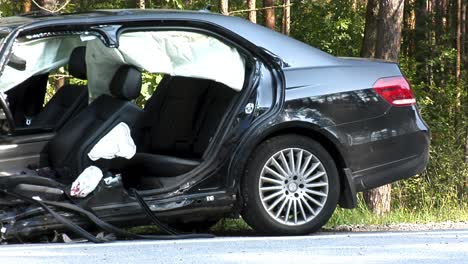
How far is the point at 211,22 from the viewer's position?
6.12 m

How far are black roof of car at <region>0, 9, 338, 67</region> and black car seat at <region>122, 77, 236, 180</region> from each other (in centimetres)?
54

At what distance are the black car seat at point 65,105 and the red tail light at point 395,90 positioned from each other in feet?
8.16

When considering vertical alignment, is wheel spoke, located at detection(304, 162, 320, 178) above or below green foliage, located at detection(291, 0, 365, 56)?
above

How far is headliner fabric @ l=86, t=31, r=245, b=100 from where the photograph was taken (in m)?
Result: 6.11

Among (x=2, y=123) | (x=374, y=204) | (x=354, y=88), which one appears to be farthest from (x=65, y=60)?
(x=374, y=204)

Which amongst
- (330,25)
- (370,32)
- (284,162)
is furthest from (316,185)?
(330,25)

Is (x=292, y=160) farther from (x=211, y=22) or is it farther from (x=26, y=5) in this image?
(x=26, y=5)

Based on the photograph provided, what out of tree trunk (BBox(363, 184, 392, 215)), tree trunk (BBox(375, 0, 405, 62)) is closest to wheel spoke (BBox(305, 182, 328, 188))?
tree trunk (BBox(363, 184, 392, 215))

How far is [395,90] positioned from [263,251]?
2039 mm

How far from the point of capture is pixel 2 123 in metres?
6.11

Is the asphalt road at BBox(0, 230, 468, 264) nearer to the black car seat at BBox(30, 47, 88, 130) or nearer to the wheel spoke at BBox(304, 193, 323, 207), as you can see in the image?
the wheel spoke at BBox(304, 193, 323, 207)

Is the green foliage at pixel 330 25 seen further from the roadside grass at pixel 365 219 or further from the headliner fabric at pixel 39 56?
the headliner fabric at pixel 39 56

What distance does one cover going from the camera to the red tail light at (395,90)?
6.42m

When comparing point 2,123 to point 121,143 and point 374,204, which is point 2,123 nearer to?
point 121,143
